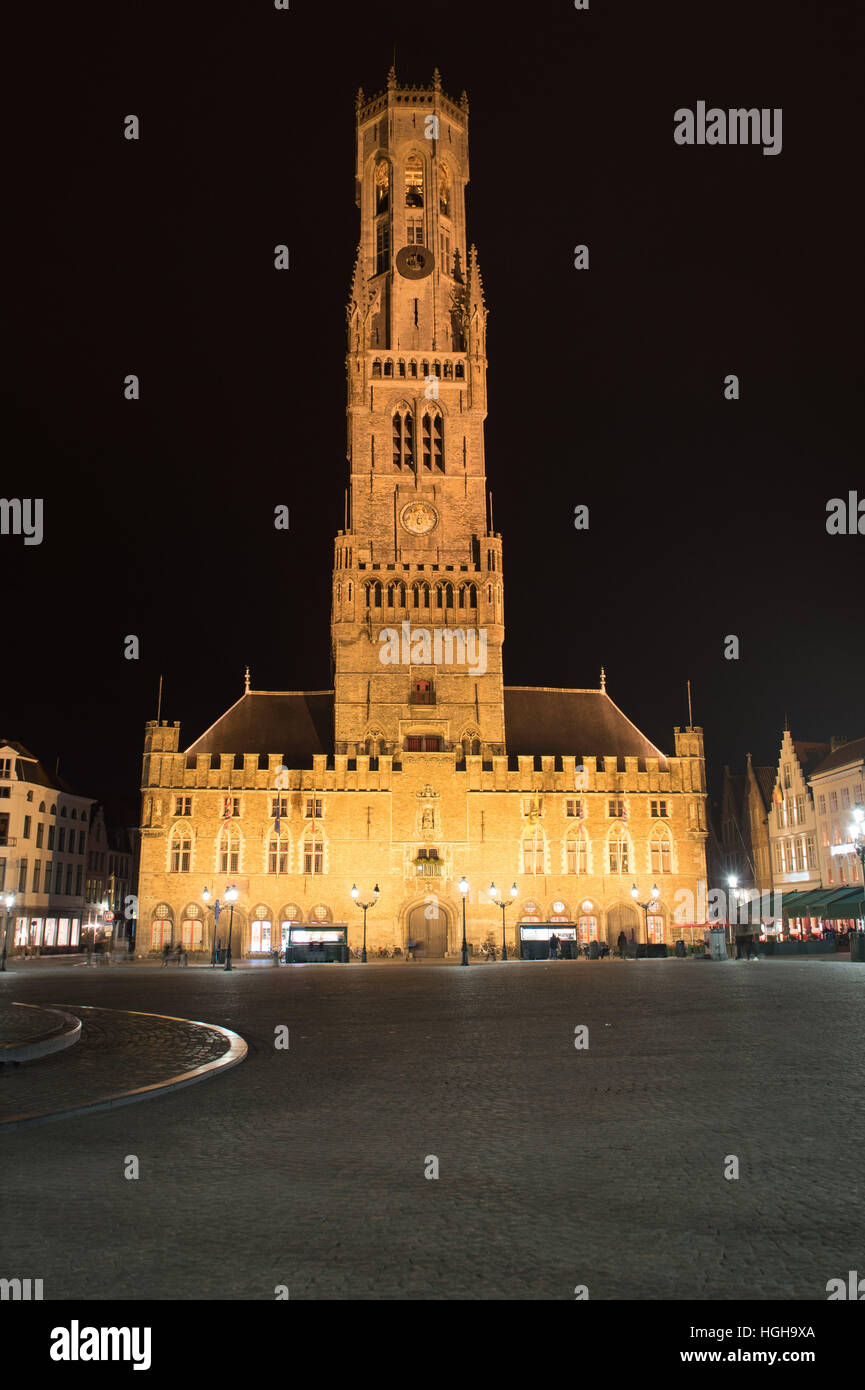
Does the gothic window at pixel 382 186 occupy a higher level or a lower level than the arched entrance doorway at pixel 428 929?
higher

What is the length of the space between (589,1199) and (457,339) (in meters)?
69.1

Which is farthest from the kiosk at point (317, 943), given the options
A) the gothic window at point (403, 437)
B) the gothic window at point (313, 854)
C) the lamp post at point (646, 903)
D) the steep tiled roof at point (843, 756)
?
the steep tiled roof at point (843, 756)

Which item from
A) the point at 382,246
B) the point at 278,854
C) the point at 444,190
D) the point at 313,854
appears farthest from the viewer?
the point at 444,190

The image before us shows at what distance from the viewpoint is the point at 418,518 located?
66125mm

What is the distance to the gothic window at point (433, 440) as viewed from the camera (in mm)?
67438

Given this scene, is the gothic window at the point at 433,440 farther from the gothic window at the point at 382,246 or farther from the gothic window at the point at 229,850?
the gothic window at the point at 229,850

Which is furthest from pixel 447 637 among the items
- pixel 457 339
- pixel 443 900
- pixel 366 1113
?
pixel 366 1113

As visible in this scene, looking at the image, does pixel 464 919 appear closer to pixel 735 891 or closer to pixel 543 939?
pixel 543 939

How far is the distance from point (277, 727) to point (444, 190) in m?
40.1

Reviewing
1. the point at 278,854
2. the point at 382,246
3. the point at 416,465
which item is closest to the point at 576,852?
the point at 278,854

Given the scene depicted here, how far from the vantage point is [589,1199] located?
695 cm

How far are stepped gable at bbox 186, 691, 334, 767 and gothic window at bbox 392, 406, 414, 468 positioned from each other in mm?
15899

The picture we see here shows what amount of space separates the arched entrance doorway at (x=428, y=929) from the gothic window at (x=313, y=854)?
5.85 meters

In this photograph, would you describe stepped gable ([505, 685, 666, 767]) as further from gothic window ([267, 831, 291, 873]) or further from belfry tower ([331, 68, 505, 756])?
gothic window ([267, 831, 291, 873])
